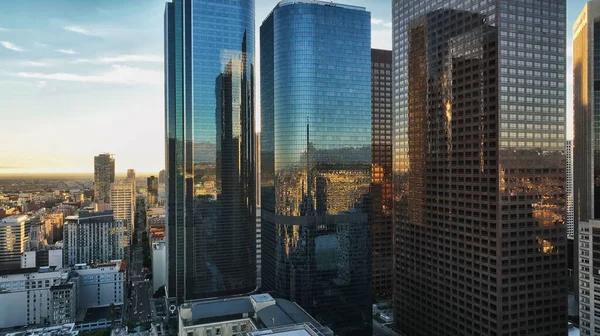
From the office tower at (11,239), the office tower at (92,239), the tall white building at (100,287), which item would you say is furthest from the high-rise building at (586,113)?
the office tower at (11,239)

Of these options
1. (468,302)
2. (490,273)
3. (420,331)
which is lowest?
(420,331)

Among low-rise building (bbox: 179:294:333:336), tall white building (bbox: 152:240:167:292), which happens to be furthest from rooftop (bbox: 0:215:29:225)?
low-rise building (bbox: 179:294:333:336)

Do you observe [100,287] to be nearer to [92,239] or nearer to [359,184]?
[92,239]

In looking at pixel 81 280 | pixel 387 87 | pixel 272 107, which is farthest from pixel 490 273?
pixel 81 280

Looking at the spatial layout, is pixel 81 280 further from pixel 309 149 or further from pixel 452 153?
pixel 452 153

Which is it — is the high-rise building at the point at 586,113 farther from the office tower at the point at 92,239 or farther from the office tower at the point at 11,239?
the office tower at the point at 11,239

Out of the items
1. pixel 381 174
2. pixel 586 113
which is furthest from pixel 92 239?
pixel 586 113
